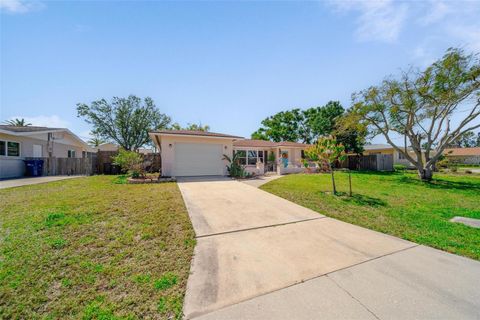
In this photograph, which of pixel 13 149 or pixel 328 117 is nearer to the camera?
pixel 13 149

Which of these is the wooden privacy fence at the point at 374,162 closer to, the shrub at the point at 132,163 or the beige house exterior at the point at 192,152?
the beige house exterior at the point at 192,152

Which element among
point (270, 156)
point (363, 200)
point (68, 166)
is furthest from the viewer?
point (270, 156)

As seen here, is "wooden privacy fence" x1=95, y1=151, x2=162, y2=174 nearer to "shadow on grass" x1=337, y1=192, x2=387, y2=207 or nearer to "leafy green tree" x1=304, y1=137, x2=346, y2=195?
"leafy green tree" x1=304, y1=137, x2=346, y2=195

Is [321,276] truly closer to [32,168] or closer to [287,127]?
[32,168]

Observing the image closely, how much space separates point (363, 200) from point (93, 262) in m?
8.24

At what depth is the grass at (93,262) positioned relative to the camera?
205cm

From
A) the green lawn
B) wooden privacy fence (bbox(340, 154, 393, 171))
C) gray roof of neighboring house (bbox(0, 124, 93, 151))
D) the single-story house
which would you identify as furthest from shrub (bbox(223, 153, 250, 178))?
wooden privacy fence (bbox(340, 154, 393, 171))

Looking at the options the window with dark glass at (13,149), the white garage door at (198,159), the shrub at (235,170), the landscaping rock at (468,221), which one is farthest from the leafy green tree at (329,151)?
the window with dark glass at (13,149)

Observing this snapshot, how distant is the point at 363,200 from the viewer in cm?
715

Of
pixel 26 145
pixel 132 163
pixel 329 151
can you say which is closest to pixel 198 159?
pixel 132 163

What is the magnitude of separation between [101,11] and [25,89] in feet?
26.8

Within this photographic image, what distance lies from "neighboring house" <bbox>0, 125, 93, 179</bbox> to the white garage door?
1085 cm

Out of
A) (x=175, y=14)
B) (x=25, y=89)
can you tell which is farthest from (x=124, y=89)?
(x=175, y=14)

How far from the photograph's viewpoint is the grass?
2.05 meters
